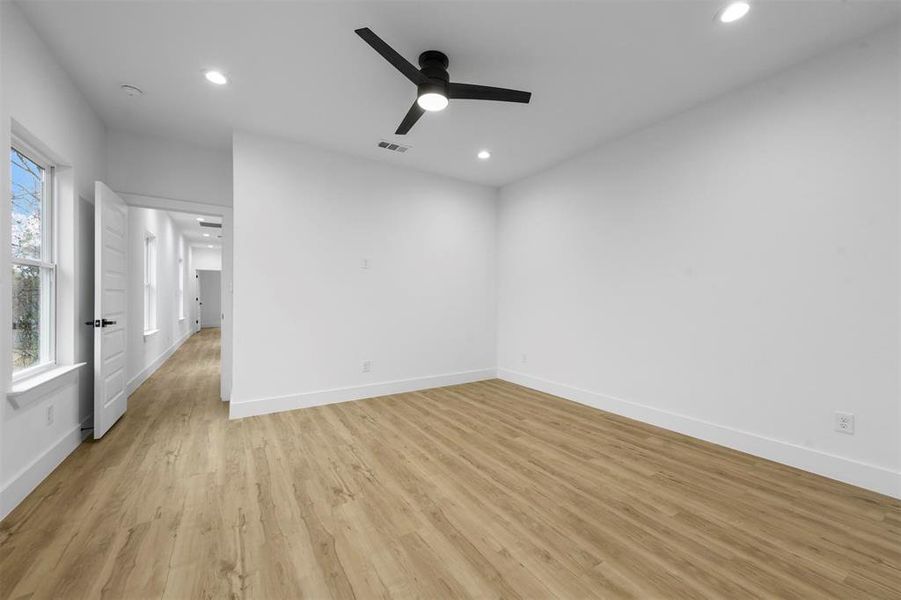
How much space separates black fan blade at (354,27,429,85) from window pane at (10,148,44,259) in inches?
90.2

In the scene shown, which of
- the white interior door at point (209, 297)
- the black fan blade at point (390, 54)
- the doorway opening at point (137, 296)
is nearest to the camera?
the black fan blade at point (390, 54)

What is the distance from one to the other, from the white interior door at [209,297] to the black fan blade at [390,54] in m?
13.7

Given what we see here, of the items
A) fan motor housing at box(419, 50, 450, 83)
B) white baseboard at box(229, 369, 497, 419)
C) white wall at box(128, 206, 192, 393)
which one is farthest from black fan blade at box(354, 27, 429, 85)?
white wall at box(128, 206, 192, 393)

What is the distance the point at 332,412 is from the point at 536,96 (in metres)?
3.41

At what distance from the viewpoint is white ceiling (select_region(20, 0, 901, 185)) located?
6.77 ft

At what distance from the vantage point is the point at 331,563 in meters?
1.58

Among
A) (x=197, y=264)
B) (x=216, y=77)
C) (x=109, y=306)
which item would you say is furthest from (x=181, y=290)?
(x=216, y=77)

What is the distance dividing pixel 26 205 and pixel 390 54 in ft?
8.66

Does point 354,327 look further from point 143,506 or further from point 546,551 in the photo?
point 546,551

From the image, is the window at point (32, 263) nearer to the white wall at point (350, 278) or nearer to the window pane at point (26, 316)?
the window pane at point (26, 316)

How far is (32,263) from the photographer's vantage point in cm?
241

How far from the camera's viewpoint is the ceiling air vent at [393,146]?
12.4ft

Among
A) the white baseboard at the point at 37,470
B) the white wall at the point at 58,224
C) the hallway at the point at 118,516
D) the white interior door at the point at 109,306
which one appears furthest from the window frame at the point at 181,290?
the white baseboard at the point at 37,470

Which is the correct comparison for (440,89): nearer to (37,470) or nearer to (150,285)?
(37,470)
